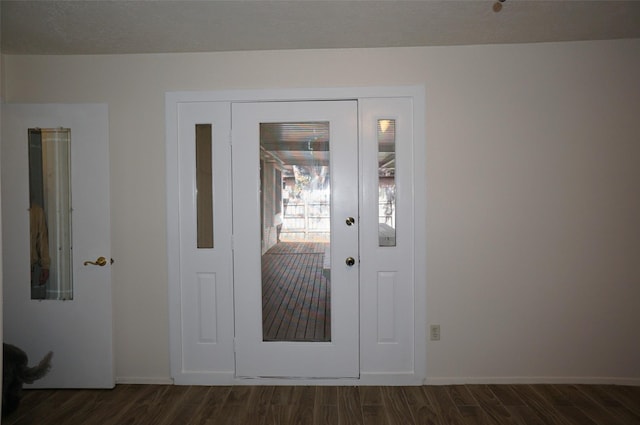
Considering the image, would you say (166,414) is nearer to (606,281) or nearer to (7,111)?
(7,111)

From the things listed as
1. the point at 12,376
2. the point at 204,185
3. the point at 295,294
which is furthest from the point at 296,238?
the point at 12,376

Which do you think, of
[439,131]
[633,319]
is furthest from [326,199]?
[633,319]

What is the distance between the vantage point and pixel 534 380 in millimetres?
2723

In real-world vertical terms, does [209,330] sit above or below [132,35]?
below

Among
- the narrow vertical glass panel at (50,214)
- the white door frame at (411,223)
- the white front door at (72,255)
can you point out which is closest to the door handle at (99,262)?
the white front door at (72,255)

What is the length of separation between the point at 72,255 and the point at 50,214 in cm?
36

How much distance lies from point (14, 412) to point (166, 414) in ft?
3.32

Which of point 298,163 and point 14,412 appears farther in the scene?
point 298,163

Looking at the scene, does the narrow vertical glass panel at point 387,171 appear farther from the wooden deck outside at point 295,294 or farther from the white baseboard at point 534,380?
the white baseboard at point 534,380

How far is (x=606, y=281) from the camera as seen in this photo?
8.88 feet

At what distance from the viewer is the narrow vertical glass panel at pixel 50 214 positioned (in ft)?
9.02

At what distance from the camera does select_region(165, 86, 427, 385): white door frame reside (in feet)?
8.93

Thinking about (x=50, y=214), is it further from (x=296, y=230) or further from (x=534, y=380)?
(x=534, y=380)

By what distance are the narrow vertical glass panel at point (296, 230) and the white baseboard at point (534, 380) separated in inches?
37.2
